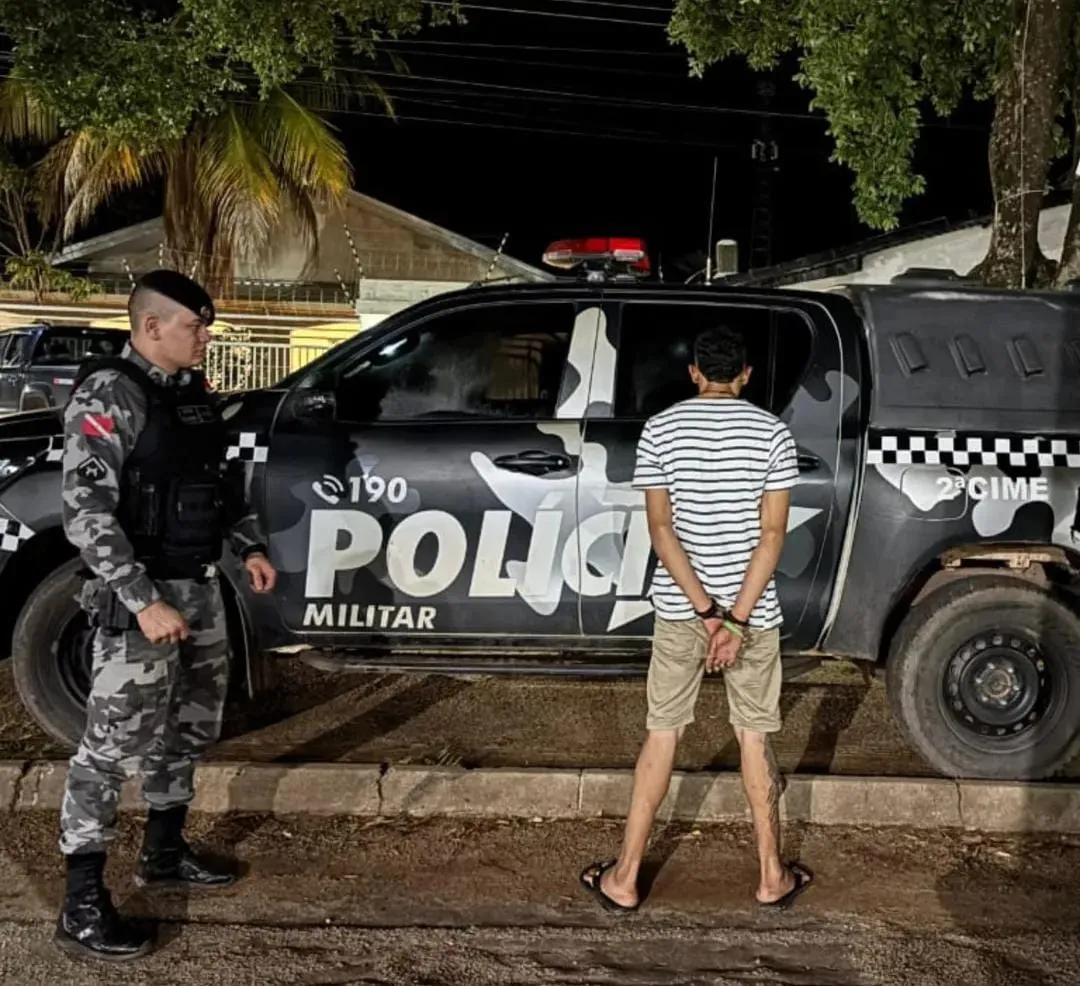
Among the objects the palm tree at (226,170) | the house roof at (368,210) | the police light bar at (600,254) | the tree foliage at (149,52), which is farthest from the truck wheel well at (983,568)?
the house roof at (368,210)

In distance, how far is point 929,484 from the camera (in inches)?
178

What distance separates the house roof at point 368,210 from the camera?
20266 millimetres

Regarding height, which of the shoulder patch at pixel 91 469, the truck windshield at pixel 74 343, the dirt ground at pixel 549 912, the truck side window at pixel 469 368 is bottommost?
the dirt ground at pixel 549 912

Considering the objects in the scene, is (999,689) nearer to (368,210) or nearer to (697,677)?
(697,677)

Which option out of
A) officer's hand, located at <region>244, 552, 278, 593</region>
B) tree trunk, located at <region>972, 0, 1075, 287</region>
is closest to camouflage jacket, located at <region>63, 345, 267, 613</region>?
officer's hand, located at <region>244, 552, 278, 593</region>

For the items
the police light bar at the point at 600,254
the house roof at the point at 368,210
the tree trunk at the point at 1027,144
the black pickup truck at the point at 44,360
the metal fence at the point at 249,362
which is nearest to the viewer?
the police light bar at the point at 600,254

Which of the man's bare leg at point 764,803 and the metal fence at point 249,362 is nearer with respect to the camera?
the man's bare leg at point 764,803

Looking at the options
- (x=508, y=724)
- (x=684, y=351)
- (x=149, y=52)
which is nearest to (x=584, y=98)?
(x=149, y=52)

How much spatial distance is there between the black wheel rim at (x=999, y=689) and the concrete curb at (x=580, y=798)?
0.24m

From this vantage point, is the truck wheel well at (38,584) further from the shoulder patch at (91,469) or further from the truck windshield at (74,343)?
the truck windshield at (74,343)

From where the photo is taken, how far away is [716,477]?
11.3ft

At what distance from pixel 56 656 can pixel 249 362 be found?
12.6 metres

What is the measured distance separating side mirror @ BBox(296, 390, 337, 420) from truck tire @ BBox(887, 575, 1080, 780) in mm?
2367

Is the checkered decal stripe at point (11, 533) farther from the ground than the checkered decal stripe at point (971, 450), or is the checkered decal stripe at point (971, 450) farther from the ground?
the checkered decal stripe at point (971, 450)
